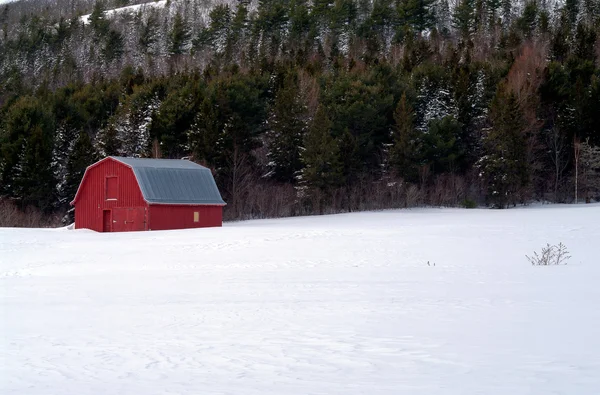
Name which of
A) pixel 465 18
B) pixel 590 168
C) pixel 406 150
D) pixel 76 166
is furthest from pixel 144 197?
pixel 465 18

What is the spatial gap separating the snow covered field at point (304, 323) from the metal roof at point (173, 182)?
14544mm

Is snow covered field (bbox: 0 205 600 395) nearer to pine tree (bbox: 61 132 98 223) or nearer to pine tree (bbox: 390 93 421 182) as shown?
pine tree (bbox: 390 93 421 182)

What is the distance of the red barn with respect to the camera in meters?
37.1

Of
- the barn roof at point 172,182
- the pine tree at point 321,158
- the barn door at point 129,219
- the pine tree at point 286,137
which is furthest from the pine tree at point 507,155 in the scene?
the barn door at point 129,219

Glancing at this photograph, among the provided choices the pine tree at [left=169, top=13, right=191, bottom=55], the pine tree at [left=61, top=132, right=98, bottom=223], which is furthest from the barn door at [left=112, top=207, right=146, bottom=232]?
the pine tree at [left=169, top=13, right=191, bottom=55]

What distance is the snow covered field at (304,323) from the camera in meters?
7.26

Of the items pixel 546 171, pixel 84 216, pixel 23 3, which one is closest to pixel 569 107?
pixel 546 171

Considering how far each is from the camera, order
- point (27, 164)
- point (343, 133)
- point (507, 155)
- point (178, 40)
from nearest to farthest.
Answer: point (507, 155) → point (27, 164) → point (343, 133) → point (178, 40)

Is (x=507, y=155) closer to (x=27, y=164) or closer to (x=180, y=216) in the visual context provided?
(x=180, y=216)

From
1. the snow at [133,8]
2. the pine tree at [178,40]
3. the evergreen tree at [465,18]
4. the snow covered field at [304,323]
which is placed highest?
the snow at [133,8]

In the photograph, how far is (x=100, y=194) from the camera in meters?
38.6

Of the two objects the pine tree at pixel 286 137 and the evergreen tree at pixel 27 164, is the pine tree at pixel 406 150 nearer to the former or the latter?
the pine tree at pixel 286 137

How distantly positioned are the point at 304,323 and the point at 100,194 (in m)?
30.4

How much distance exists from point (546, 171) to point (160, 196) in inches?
1224
